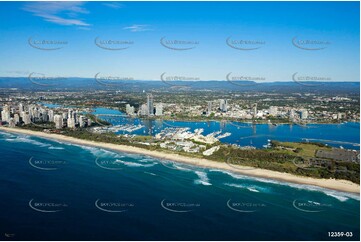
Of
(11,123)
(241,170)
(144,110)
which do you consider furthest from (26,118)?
(241,170)

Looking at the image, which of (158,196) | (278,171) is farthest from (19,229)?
(278,171)

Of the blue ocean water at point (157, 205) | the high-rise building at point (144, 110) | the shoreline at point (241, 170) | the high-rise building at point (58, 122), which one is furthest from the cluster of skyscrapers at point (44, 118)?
the blue ocean water at point (157, 205)

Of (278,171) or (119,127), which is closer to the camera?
(278,171)

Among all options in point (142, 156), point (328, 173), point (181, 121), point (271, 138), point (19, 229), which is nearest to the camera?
point (19, 229)

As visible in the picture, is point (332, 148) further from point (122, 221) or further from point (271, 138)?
point (122, 221)

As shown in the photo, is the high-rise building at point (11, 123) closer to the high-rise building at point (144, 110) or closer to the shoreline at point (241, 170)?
the shoreline at point (241, 170)

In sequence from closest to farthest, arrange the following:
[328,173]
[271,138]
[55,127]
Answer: [328,173]
[271,138]
[55,127]

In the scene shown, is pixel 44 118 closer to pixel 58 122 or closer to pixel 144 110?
pixel 58 122
